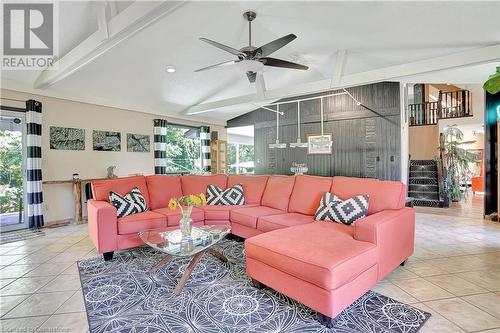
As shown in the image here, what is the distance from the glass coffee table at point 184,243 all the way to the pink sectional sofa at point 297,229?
0.43m

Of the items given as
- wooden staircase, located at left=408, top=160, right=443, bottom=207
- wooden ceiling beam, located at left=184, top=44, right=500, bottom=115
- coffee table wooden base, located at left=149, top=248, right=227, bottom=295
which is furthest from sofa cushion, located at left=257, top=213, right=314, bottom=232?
wooden staircase, located at left=408, top=160, right=443, bottom=207

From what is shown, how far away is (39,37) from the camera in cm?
346

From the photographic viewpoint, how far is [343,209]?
2799 mm

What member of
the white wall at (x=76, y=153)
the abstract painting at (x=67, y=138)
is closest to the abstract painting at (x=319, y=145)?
the white wall at (x=76, y=153)

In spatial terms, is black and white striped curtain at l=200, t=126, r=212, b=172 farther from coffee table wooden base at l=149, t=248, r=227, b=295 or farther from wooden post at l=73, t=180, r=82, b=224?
coffee table wooden base at l=149, t=248, r=227, b=295

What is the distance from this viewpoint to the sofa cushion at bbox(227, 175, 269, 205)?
4.14 m

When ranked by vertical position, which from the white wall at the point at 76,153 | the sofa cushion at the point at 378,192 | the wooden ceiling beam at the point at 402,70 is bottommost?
the sofa cushion at the point at 378,192

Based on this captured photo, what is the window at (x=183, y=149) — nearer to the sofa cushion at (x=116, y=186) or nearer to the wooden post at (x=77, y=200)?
the wooden post at (x=77, y=200)

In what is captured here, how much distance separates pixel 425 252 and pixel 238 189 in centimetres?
269

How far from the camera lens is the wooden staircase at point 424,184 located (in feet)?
22.0

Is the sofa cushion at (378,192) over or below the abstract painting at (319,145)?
below

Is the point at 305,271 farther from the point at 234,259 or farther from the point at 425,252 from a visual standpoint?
the point at 425,252

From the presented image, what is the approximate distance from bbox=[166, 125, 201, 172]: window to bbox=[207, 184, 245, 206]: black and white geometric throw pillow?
3266 millimetres

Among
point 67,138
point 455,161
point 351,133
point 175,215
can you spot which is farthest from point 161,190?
point 455,161
